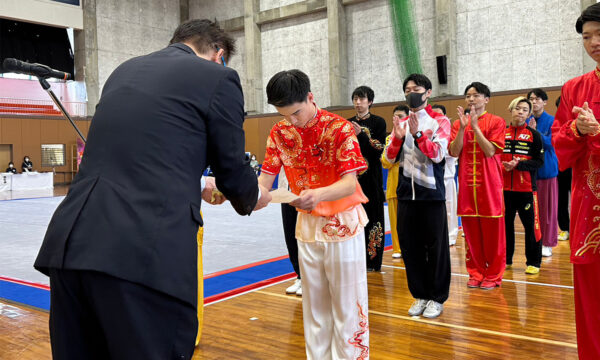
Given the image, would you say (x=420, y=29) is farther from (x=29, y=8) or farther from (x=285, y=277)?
(x=29, y=8)

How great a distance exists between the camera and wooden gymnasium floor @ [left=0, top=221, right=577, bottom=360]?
309 cm

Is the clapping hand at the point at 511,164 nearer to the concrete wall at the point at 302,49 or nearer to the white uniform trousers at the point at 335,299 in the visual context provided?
the white uniform trousers at the point at 335,299

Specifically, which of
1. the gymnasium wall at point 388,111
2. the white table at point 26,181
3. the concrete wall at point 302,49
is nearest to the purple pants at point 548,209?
the gymnasium wall at point 388,111

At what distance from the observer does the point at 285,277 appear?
16.6 ft

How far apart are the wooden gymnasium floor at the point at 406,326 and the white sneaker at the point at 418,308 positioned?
0.05 m

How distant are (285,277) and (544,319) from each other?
2356 millimetres

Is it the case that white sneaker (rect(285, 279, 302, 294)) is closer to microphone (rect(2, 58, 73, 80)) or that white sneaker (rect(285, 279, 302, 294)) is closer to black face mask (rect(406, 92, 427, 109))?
black face mask (rect(406, 92, 427, 109))

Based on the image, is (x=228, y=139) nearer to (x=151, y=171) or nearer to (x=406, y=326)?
(x=151, y=171)

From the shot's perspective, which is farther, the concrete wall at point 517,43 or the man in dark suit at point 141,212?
the concrete wall at point 517,43

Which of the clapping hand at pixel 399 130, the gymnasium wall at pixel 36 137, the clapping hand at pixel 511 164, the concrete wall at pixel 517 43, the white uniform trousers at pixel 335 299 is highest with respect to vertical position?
the concrete wall at pixel 517 43

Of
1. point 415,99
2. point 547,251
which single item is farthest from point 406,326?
point 547,251

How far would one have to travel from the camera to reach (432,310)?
369cm

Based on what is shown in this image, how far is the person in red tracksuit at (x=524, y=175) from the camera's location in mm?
4996

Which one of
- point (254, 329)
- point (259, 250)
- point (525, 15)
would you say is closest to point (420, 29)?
point (525, 15)
